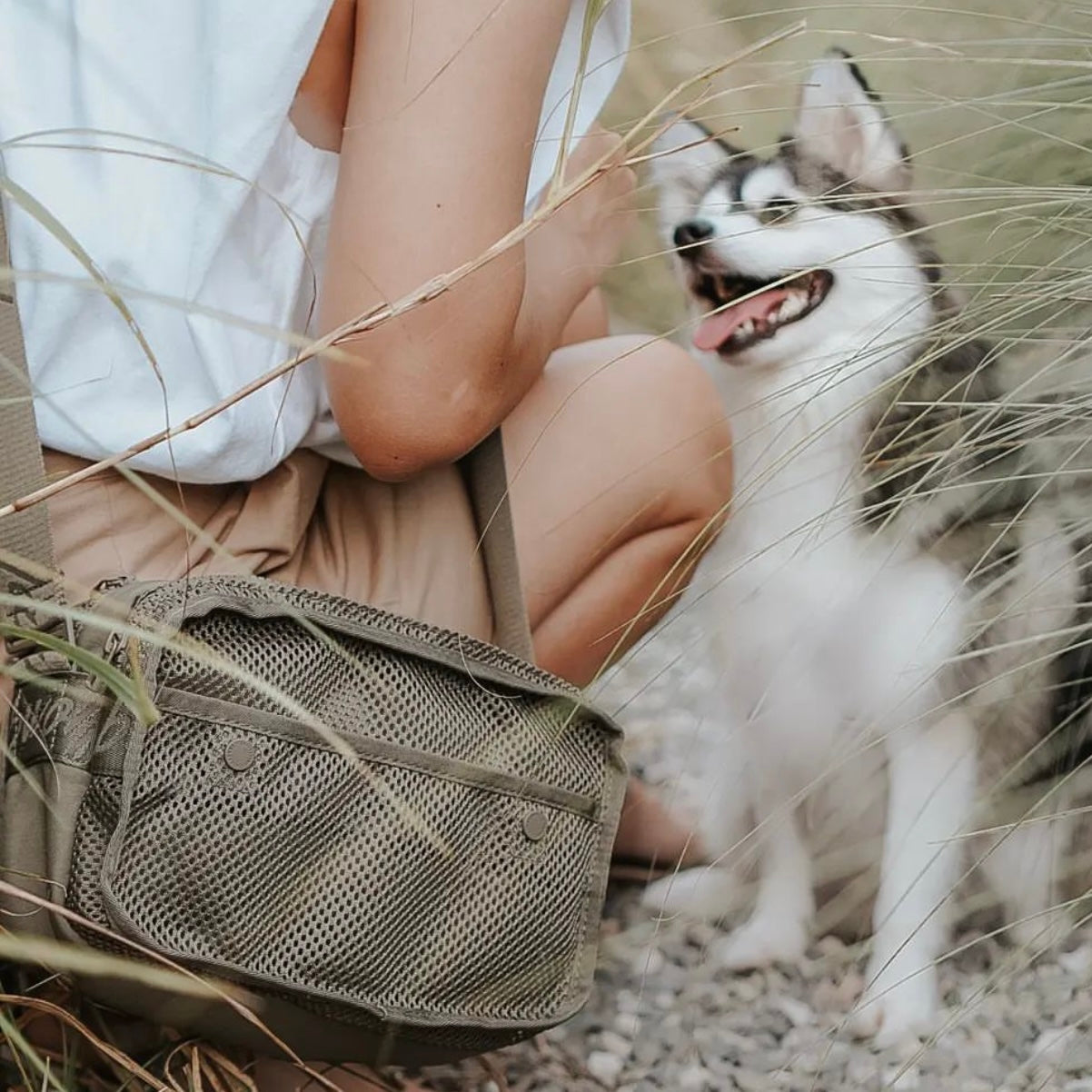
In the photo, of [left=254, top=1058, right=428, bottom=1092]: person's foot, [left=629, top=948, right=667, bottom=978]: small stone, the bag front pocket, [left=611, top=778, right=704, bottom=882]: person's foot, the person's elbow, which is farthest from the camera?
[left=611, top=778, right=704, bottom=882]: person's foot

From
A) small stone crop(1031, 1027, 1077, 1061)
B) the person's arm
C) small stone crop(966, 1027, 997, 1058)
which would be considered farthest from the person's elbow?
small stone crop(966, 1027, 997, 1058)

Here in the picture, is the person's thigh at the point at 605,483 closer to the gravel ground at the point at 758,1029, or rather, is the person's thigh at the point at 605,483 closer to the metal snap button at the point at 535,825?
the gravel ground at the point at 758,1029

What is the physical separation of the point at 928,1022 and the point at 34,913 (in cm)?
77

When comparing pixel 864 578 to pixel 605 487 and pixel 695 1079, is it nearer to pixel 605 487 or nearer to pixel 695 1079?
pixel 605 487

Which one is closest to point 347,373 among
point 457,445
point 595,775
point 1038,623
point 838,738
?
point 457,445

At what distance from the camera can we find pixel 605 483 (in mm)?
1218

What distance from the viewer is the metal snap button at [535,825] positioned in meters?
1.00

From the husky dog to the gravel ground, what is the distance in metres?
0.04

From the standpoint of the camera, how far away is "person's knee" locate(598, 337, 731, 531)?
4.09ft

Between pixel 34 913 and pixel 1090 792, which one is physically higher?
pixel 34 913

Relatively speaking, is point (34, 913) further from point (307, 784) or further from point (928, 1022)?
point (928, 1022)

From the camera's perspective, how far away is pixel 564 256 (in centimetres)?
118

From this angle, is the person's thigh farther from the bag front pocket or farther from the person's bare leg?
the bag front pocket

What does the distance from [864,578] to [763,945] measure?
15.3 inches
